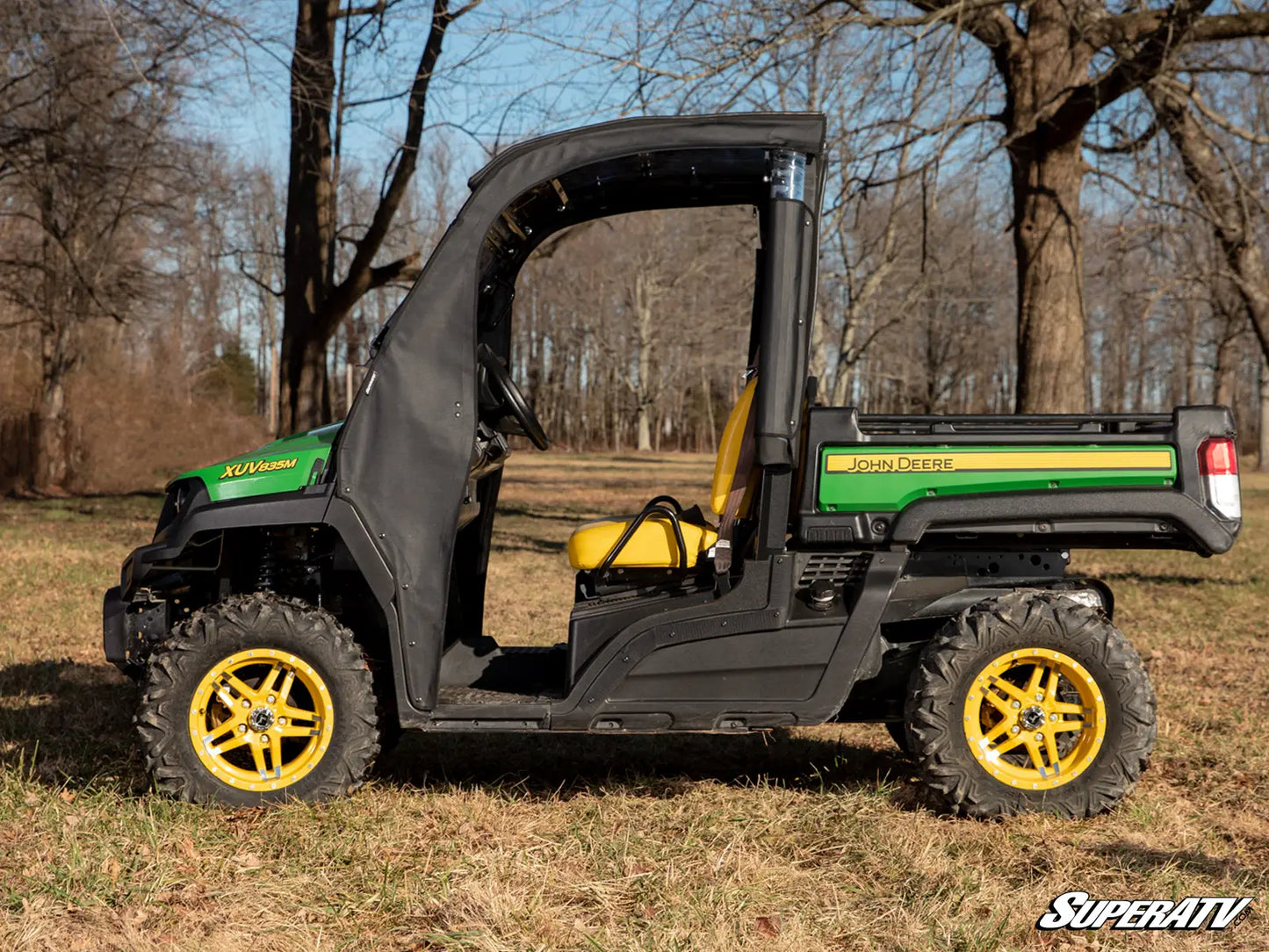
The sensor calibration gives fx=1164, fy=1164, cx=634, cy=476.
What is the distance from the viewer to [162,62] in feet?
38.1

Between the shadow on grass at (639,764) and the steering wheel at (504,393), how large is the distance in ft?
4.38

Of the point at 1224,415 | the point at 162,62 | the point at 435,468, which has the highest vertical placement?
the point at 162,62

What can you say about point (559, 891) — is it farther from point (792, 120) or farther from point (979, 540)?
point (792, 120)

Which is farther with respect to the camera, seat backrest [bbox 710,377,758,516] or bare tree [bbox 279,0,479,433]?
bare tree [bbox 279,0,479,433]

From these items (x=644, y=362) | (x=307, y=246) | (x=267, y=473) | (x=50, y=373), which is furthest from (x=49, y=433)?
(x=644, y=362)

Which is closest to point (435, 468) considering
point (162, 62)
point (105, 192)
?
point (162, 62)

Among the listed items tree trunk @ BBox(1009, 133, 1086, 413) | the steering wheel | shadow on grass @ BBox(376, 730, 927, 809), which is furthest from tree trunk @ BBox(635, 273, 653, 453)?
the steering wheel

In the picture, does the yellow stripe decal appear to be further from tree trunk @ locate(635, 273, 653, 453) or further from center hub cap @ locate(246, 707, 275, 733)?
tree trunk @ locate(635, 273, 653, 453)

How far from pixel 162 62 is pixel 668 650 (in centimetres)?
1019

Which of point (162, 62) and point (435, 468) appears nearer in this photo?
point (435, 468)

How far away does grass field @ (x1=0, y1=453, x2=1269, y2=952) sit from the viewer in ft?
10.2

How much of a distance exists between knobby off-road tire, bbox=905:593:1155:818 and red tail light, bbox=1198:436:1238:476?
0.63 m

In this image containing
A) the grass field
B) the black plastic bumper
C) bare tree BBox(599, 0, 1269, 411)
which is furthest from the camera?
bare tree BBox(599, 0, 1269, 411)

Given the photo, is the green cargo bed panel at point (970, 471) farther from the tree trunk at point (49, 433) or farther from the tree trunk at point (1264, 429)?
the tree trunk at point (1264, 429)
